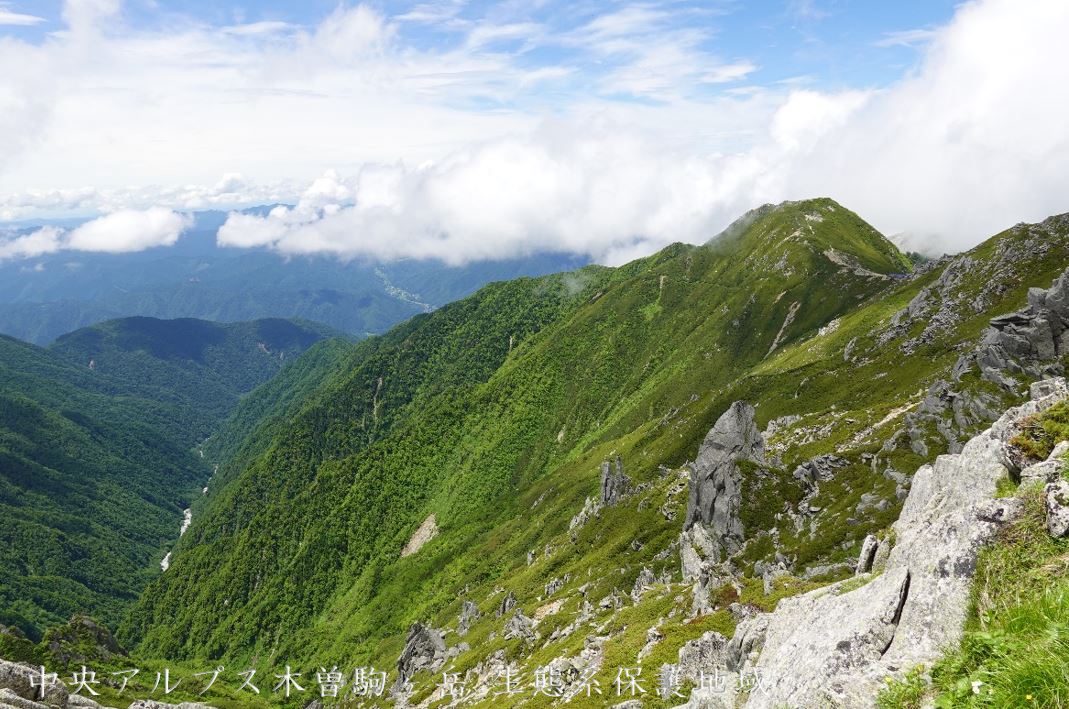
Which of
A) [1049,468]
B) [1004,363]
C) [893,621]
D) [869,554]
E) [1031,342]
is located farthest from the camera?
[1031,342]

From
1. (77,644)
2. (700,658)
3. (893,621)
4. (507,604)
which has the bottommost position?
(77,644)

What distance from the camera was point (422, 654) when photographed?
121750mm

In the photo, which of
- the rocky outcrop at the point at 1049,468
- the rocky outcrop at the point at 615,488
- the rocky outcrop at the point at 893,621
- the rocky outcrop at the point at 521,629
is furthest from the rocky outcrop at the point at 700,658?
the rocky outcrop at the point at 615,488

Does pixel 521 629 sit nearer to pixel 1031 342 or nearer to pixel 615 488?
pixel 615 488

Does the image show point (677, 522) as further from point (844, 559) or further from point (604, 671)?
point (604, 671)

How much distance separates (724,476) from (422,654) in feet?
270

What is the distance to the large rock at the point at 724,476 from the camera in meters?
67.9

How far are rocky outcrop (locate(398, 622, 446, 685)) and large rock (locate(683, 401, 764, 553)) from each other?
6803 centimetres

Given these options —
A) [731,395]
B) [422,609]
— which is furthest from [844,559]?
[422,609]

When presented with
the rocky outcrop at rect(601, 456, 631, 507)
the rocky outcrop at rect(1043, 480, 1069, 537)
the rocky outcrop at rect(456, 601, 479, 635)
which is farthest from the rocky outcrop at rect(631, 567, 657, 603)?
the rocky outcrop at rect(1043, 480, 1069, 537)

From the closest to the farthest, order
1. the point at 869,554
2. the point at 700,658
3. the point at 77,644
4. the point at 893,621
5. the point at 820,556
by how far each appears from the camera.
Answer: the point at 893,621 < the point at 869,554 < the point at 700,658 < the point at 820,556 < the point at 77,644

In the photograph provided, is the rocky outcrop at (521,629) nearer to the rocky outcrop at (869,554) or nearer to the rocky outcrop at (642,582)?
the rocky outcrop at (642,582)

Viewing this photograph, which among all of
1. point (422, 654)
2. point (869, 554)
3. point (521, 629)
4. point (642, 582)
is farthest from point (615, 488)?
point (869, 554)

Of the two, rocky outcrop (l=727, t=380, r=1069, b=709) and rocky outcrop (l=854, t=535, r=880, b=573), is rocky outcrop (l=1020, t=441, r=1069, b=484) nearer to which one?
rocky outcrop (l=727, t=380, r=1069, b=709)
